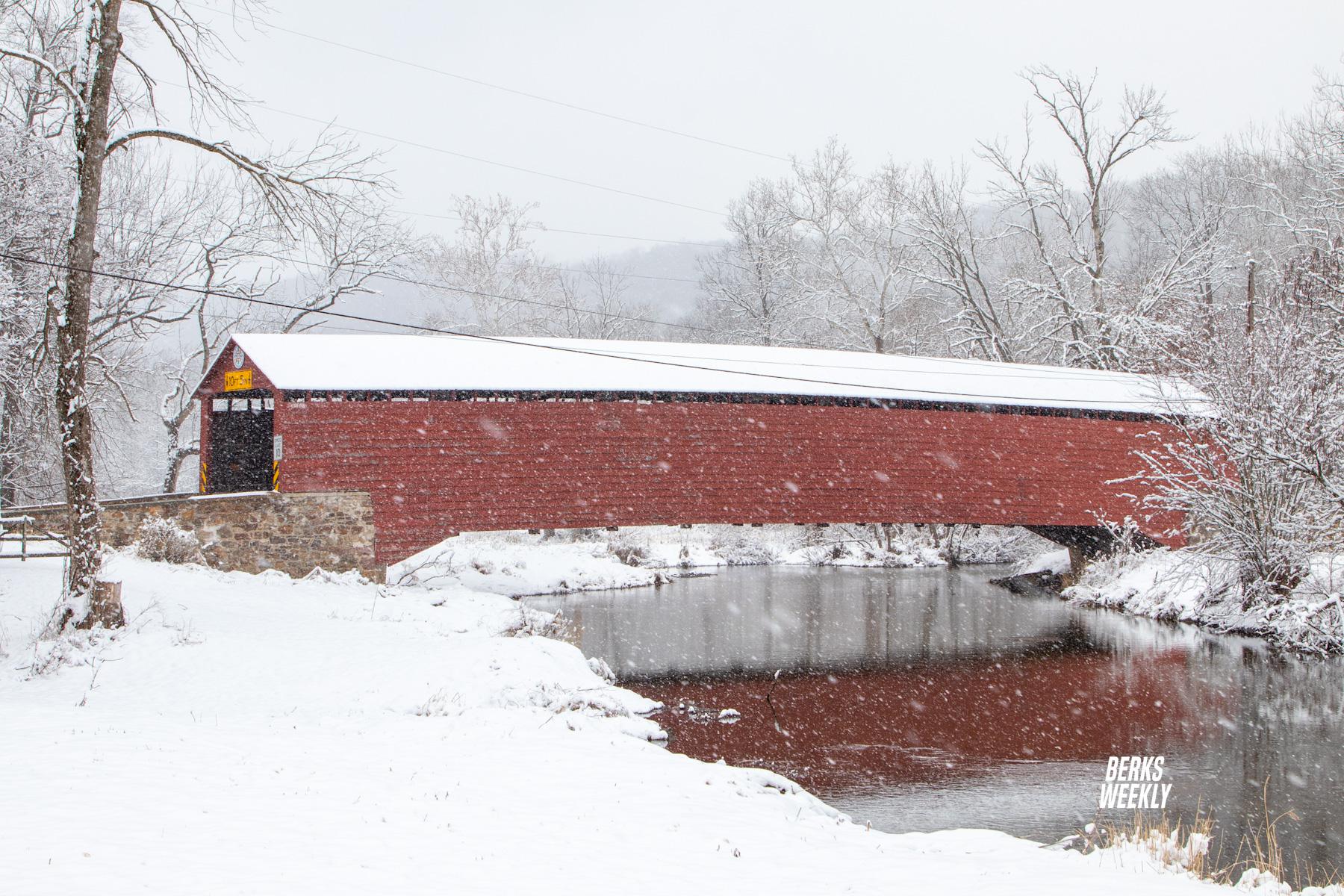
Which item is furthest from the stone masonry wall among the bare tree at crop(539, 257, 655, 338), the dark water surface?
the bare tree at crop(539, 257, 655, 338)

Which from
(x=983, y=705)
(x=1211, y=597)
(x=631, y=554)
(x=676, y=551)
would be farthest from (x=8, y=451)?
(x=1211, y=597)

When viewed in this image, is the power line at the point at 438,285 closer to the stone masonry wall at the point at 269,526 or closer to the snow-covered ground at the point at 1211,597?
the stone masonry wall at the point at 269,526

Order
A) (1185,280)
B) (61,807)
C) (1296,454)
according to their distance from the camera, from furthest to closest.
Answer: (1185,280) → (1296,454) → (61,807)

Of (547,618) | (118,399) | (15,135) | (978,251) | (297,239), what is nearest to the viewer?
(297,239)

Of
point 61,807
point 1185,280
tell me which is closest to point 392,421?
point 61,807

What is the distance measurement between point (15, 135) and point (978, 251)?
24.1m

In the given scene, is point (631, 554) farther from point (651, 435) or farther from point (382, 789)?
point (382, 789)

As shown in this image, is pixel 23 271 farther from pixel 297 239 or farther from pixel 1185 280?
pixel 1185 280

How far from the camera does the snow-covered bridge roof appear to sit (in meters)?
13.9

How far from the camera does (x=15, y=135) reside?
13.4 m

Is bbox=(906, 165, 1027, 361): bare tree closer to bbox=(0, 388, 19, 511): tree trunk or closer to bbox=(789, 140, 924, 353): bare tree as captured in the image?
bbox=(789, 140, 924, 353): bare tree

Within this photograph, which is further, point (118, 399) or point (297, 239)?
point (118, 399)

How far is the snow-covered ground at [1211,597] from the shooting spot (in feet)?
40.9

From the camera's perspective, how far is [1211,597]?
48.9ft
